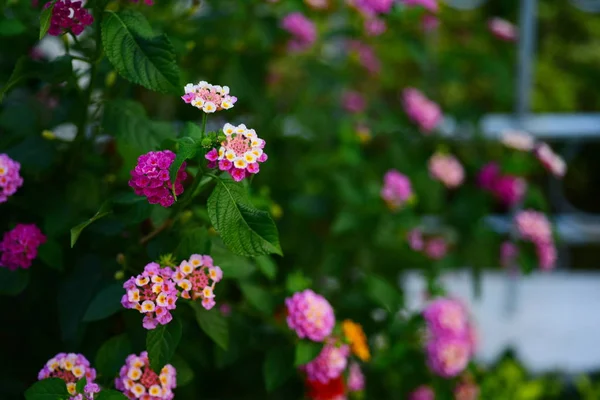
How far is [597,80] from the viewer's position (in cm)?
356

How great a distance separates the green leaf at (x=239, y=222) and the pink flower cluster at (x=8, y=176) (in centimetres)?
36

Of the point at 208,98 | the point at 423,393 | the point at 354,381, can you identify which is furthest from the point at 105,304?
the point at 423,393

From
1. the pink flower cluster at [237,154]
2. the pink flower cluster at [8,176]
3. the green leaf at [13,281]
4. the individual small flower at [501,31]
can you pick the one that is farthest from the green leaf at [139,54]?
the individual small flower at [501,31]

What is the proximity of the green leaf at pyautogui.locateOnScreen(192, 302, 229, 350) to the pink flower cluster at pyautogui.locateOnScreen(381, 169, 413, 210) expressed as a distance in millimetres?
761

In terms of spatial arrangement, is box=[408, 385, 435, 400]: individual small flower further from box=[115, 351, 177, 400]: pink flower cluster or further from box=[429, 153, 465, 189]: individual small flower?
box=[115, 351, 177, 400]: pink flower cluster

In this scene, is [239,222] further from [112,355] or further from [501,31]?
[501,31]

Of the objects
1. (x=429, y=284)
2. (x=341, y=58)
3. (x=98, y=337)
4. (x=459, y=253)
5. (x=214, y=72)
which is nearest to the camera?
(x=98, y=337)

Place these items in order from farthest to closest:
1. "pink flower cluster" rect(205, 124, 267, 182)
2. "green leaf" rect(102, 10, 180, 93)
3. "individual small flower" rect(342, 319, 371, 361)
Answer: "individual small flower" rect(342, 319, 371, 361)
"green leaf" rect(102, 10, 180, 93)
"pink flower cluster" rect(205, 124, 267, 182)

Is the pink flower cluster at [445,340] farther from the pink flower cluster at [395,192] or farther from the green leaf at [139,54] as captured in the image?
the green leaf at [139,54]

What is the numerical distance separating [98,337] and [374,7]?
37.9 inches

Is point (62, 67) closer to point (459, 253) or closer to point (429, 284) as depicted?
point (429, 284)

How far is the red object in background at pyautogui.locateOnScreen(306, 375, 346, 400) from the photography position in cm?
145

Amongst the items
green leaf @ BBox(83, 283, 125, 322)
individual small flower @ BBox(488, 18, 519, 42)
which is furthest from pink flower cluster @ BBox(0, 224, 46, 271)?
individual small flower @ BBox(488, 18, 519, 42)

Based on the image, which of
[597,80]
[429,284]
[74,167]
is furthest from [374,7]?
[597,80]
